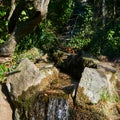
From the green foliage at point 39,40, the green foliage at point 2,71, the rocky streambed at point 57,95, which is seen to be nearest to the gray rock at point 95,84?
the rocky streambed at point 57,95

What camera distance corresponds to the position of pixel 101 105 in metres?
10.7

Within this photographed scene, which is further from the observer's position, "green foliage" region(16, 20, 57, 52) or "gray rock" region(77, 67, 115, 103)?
"green foliage" region(16, 20, 57, 52)

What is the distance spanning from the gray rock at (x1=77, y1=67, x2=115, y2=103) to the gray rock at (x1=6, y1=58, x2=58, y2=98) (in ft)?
5.03

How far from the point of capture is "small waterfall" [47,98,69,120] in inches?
435

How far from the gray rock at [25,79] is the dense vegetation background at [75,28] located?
2.78 metres

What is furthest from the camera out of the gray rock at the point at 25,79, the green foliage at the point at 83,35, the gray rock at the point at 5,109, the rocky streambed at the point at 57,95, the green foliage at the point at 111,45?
the green foliage at the point at 83,35

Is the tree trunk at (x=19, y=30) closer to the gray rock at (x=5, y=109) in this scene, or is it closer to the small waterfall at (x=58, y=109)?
the gray rock at (x=5, y=109)

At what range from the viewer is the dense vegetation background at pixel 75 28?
1560 cm

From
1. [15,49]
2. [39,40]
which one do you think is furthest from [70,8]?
[15,49]

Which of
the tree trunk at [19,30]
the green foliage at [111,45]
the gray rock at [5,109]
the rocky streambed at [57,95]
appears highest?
the tree trunk at [19,30]

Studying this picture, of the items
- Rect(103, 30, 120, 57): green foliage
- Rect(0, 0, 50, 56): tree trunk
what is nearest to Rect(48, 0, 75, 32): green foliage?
Rect(103, 30, 120, 57): green foliage

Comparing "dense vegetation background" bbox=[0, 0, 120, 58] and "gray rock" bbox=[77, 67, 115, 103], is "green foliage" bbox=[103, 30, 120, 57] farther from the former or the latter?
"gray rock" bbox=[77, 67, 115, 103]

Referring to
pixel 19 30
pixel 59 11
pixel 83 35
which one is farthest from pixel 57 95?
pixel 59 11

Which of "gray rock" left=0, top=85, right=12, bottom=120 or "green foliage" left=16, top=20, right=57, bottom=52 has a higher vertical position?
"green foliage" left=16, top=20, right=57, bottom=52
